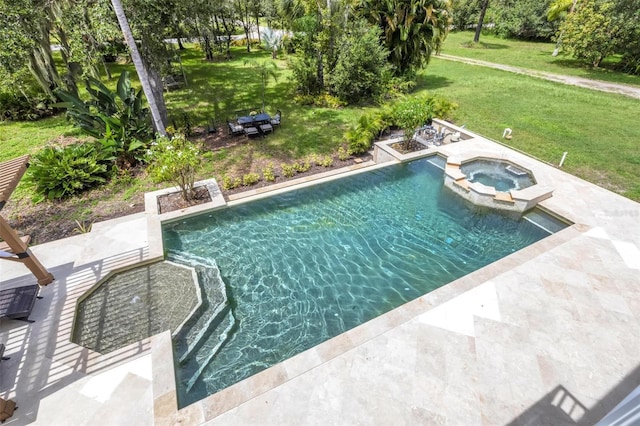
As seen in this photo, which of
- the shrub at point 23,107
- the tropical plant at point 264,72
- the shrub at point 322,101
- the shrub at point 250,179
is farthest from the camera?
the shrub at point 322,101

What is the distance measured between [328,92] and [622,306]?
1716cm

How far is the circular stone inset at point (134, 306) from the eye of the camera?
5.75 metres

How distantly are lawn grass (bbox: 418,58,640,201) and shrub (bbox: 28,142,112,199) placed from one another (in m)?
17.0

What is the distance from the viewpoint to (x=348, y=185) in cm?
1067

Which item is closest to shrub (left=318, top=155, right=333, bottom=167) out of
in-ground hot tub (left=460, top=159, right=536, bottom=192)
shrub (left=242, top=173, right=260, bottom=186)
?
shrub (left=242, top=173, right=260, bottom=186)

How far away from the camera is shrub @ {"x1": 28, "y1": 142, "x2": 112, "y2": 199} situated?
9.66m

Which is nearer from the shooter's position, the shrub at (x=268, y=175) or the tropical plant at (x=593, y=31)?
the shrub at (x=268, y=175)

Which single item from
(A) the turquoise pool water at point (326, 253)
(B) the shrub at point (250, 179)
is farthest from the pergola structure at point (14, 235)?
(B) the shrub at point (250, 179)

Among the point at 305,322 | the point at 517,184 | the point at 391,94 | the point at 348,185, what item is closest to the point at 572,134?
the point at 517,184

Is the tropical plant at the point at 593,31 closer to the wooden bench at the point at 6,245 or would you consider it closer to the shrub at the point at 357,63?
the shrub at the point at 357,63

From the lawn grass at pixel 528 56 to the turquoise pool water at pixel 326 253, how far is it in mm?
25101

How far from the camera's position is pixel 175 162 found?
27.8 ft

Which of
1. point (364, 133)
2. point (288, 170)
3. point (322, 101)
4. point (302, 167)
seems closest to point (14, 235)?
point (288, 170)

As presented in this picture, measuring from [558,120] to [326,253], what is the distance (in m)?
16.0
